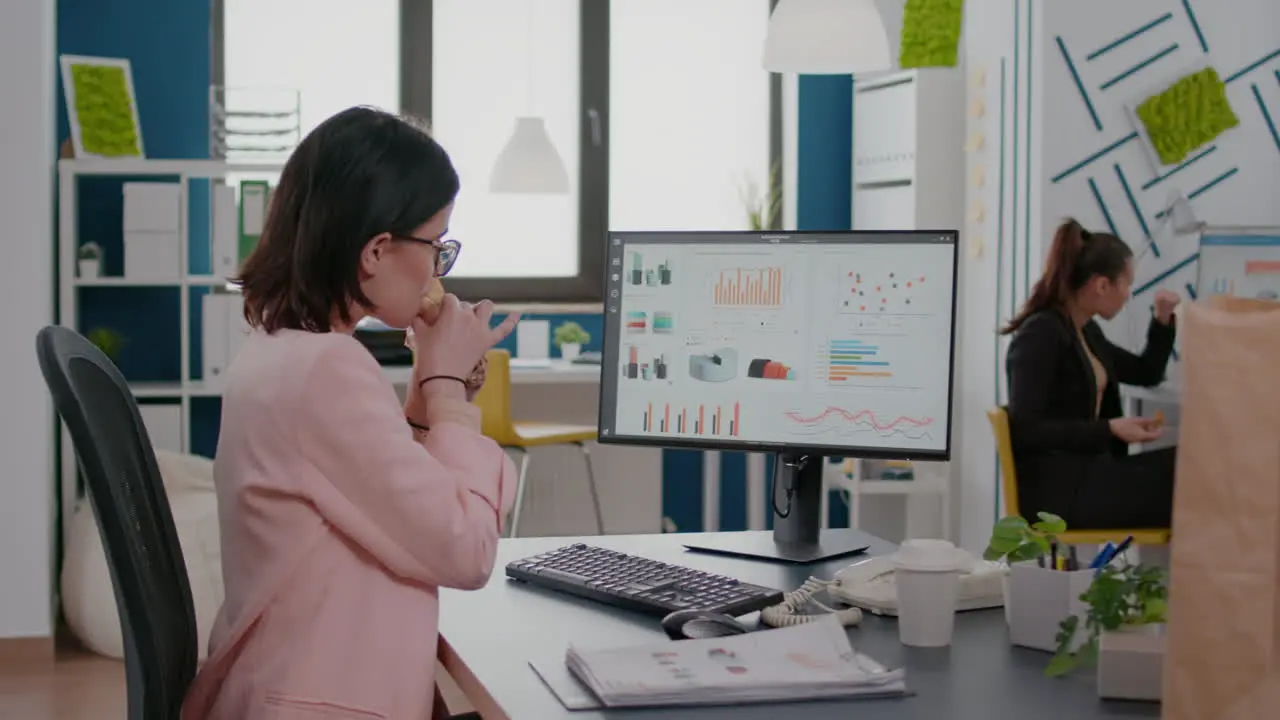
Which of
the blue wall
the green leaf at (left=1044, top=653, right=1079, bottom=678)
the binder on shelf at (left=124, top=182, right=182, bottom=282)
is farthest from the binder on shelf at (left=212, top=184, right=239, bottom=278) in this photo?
the green leaf at (left=1044, top=653, right=1079, bottom=678)

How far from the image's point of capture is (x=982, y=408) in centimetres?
489

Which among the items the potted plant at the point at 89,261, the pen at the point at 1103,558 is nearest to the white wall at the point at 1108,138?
the potted plant at the point at 89,261

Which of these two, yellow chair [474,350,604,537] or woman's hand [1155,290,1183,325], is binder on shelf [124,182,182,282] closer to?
yellow chair [474,350,604,537]

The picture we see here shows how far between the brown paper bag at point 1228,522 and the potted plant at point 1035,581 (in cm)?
63

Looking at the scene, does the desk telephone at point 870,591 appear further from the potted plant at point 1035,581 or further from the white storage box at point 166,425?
the white storage box at point 166,425

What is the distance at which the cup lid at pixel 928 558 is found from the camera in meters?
1.52

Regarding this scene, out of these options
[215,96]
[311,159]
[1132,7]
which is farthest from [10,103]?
[1132,7]

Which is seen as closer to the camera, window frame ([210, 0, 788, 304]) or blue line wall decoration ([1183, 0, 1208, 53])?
blue line wall decoration ([1183, 0, 1208, 53])

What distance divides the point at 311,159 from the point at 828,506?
4.38 meters

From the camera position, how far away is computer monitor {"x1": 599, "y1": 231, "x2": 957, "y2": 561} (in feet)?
6.39

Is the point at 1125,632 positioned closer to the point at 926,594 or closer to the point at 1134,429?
the point at 926,594

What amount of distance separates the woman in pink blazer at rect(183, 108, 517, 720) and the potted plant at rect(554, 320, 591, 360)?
3.66 meters

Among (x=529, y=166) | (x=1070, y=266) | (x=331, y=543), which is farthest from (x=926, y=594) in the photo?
(x=529, y=166)

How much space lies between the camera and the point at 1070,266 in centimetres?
395
